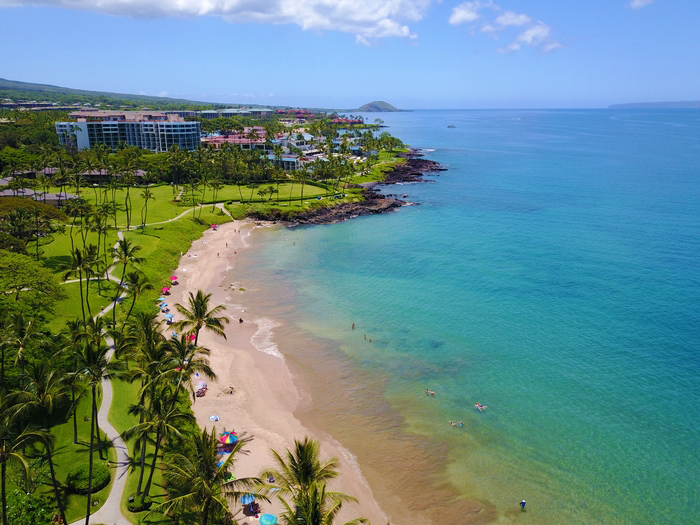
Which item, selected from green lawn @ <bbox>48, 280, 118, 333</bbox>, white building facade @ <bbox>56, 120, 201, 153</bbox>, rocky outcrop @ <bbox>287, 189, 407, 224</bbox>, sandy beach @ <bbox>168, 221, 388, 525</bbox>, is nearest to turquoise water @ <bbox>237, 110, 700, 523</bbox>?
rocky outcrop @ <bbox>287, 189, 407, 224</bbox>

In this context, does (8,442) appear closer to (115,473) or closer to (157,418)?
(157,418)

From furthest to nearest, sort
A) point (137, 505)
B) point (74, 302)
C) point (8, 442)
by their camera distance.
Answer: point (74, 302)
point (137, 505)
point (8, 442)

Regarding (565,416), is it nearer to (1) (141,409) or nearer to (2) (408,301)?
(2) (408,301)

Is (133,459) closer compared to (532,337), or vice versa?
(133,459)

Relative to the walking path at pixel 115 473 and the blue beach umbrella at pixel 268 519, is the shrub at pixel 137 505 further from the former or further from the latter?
the blue beach umbrella at pixel 268 519

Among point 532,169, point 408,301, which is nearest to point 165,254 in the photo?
point 408,301

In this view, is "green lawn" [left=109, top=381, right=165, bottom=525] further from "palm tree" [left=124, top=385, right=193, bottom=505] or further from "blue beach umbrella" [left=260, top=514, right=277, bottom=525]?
"blue beach umbrella" [left=260, top=514, right=277, bottom=525]

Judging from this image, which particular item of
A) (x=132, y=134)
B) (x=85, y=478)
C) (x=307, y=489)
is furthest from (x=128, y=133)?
(x=307, y=489)
